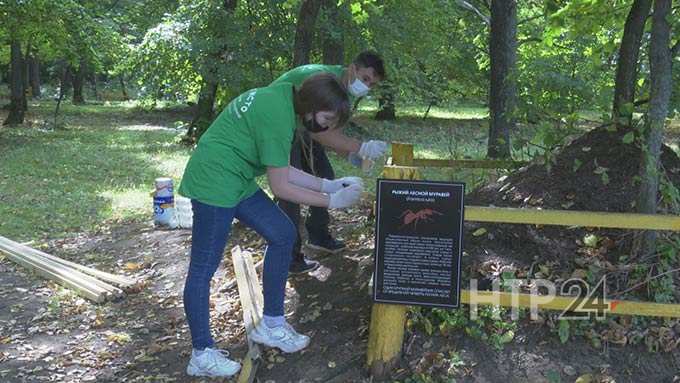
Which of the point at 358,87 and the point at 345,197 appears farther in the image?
the point at 358,87

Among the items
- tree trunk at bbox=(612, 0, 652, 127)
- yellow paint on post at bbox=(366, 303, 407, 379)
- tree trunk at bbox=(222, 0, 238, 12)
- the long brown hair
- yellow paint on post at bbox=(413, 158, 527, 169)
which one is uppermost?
tree trunk at bbox=(222, 0, 238, 12)

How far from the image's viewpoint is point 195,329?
12.0ft

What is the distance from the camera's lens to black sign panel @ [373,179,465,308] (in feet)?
10.8

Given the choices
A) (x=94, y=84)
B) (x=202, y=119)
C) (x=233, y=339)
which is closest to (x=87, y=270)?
(x=233, y=339)

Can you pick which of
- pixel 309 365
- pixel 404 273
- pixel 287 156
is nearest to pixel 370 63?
pixel 287 156

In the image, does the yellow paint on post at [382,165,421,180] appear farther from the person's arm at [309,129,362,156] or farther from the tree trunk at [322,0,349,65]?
the tree trunk at [322,0,349,65]

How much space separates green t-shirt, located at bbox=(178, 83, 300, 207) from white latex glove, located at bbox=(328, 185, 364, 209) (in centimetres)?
36

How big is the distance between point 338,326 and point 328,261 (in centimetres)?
127

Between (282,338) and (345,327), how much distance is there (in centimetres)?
39

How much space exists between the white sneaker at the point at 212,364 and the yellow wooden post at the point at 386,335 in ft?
2.60

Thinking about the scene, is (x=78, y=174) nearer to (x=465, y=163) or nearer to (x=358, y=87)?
(x=358, y=87)

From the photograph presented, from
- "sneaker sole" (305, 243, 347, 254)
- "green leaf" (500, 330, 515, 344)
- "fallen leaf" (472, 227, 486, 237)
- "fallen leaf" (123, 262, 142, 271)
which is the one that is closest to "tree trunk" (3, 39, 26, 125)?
"fallen leaf" (123, 262, 142, 271)

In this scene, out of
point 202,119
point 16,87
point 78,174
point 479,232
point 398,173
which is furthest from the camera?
point 16,87

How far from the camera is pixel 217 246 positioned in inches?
140
